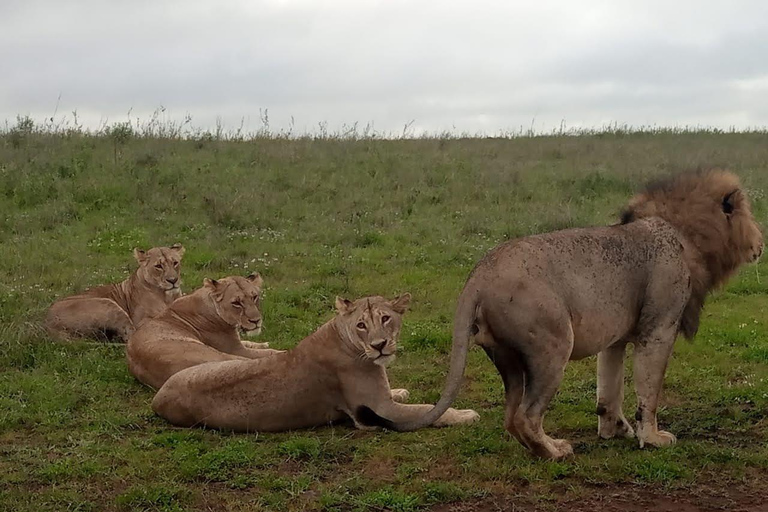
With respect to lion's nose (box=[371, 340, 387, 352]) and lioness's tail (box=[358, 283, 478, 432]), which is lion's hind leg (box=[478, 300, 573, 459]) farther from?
lion's nose (box=[371, 340, 387, 352])

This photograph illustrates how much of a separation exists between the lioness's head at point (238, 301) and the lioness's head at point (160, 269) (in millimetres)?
1449

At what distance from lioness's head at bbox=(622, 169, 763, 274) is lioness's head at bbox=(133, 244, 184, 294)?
469 cm

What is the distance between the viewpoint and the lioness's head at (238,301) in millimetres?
7441

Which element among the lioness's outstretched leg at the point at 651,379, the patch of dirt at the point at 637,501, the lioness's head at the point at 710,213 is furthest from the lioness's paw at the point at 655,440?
the lioness's head at the point at 710,213

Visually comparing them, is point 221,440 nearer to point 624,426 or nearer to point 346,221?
point 624,426

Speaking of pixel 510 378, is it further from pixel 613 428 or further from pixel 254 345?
pixel 254 345

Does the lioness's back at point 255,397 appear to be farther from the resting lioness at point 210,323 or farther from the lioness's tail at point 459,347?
the lioness's tail at point 459,347

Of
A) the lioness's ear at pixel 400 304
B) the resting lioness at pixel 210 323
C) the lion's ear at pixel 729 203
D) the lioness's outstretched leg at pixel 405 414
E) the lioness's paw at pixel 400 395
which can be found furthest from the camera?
Result: the resting lioness at pixel 210 323

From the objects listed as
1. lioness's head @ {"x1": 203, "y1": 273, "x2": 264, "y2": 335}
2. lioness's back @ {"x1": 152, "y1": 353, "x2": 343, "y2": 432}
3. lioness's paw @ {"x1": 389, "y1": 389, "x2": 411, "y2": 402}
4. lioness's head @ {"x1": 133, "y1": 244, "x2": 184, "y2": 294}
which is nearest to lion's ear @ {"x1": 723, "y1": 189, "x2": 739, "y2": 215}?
lioness's paw @ {"x1": 389, "y1": 389, "x2": 411, "y2": 402}

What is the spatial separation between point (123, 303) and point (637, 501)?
5783 mm

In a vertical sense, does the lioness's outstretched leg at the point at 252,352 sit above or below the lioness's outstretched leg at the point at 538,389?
below

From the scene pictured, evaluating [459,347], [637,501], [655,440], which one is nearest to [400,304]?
[459,347]

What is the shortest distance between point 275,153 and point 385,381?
1153 cm

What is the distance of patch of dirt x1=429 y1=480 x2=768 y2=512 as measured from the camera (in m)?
4.55
